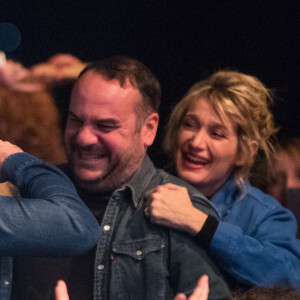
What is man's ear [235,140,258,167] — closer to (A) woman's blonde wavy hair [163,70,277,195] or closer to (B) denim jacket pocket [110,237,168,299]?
(A) woman's blonde wavy hair [163,70,277,195]

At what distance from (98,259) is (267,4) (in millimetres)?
734

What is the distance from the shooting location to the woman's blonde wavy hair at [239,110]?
99 centimetres

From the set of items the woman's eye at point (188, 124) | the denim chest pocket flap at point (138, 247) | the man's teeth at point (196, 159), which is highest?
the woman's eye at point (188, 124)

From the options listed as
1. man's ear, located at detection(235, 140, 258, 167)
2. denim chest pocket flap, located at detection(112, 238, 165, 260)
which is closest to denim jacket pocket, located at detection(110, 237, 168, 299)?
denim chest pocket flap, located at detection(112, 238, 165, 260)

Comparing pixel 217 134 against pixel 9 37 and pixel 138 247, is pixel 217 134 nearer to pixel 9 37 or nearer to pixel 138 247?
pixel 138 247

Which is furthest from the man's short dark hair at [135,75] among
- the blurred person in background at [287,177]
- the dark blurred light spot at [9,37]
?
the blurred person in background at [287,177]

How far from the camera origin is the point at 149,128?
33.5 inches

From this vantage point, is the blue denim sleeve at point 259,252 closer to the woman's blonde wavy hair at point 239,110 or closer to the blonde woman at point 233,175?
the blonde woman at point 233,175

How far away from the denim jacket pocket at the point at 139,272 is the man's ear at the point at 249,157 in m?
0.34

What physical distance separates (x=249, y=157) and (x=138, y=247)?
38cm

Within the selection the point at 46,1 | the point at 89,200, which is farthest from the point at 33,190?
the point at 46,1

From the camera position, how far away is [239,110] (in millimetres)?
992

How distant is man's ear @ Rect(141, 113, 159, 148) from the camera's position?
84cm

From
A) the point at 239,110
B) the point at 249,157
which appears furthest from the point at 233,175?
the point at 239,110
